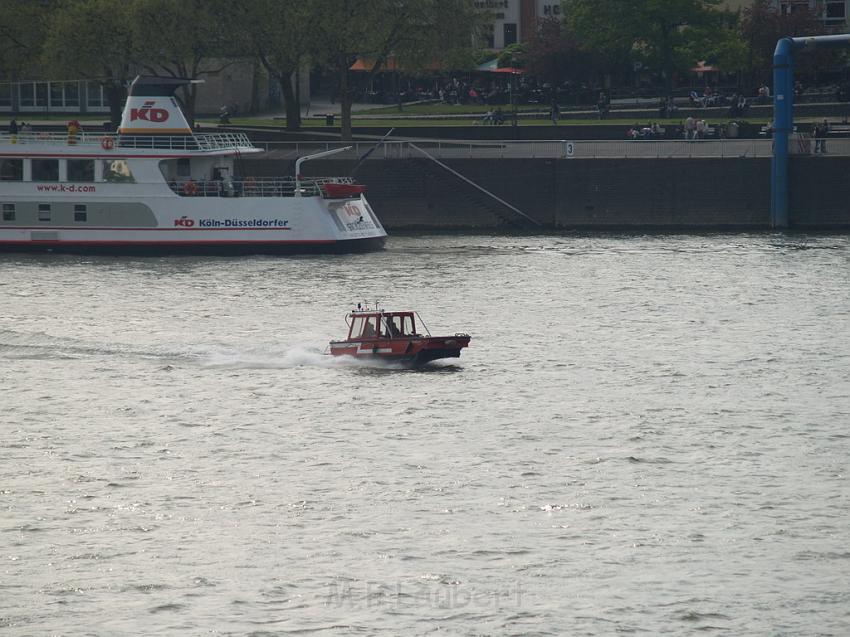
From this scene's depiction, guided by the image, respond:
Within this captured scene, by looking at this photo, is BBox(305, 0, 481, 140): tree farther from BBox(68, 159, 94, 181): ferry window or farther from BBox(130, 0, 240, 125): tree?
BBox(68, 159, 94, 181): ferry window

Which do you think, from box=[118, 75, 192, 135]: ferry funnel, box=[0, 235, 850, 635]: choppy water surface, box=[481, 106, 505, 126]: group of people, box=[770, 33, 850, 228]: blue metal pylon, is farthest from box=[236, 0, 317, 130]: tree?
box=[0, 235, 850, 635]: choppy water surface

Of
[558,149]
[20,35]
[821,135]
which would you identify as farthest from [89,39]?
[821,135]

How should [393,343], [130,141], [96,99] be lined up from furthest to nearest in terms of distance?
[96,99]
[130,141]
[393,343]

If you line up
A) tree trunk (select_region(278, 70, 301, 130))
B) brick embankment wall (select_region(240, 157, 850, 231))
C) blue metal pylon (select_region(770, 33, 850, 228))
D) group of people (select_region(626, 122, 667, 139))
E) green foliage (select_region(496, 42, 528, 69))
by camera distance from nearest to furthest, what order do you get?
blue metal pylon (select_region(770, 33, 850, 228)), brick embankment wall (select_region(240, 157, 850, 231)), group of people (select_region(626, 122, 667, 139)), tree trunk (select_region(278, 70, 301, 130)), green foliage (select_region(496, 42, 528, 69))

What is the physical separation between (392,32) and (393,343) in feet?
125

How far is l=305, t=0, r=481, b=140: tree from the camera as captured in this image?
241 ft

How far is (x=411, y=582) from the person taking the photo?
2517 centimetres

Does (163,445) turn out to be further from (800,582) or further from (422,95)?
(422,95)

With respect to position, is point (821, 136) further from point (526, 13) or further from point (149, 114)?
point (526, 13)

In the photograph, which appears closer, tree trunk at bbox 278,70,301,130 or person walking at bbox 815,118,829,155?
person walking at bbox 815,118,829,155

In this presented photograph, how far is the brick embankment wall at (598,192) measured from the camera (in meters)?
65.9

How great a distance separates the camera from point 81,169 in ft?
197

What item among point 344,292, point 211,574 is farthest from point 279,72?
point 211,574

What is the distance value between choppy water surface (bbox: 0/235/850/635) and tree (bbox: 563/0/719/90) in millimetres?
37887
